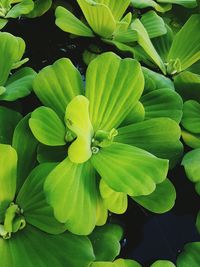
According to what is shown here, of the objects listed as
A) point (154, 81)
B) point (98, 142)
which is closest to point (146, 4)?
point (154, 81)

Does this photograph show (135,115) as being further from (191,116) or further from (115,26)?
(115,26)

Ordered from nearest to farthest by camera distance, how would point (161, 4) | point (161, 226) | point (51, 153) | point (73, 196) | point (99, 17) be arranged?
point (73, 196) → point (51, 153) → point (161, 226) → point (99, 17) → point (161, 4)

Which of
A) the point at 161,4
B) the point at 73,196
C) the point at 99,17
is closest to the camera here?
the point at 73,196

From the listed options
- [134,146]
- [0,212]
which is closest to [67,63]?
[134,146]

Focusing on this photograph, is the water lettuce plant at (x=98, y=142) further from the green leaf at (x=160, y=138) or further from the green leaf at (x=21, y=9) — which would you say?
the green leaf at (x=21, y=9)

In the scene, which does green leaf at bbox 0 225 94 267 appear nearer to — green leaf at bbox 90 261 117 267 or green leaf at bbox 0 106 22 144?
green leaf at bbox 90 261 117 267

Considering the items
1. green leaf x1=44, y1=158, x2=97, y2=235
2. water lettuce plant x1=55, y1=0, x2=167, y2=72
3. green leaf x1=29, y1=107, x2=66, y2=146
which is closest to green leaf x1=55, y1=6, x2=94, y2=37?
water lettuce plant x1=55, y1=0, x2=167, y2=72

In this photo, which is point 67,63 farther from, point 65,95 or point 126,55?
point 126,55
